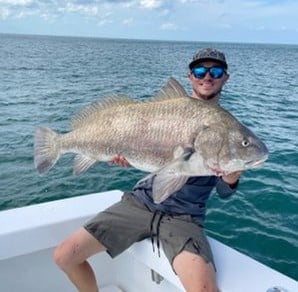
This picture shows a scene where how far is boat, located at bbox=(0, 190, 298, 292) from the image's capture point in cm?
332

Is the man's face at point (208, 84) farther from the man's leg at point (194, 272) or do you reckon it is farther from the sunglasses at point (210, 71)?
the man's leg at point (194, 272)

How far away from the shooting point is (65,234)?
398cm

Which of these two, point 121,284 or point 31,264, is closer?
point 31,264

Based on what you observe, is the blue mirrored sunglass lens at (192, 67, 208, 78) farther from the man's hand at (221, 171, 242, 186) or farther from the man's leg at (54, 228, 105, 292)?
the man's leg at (54, 228, 105, 292)

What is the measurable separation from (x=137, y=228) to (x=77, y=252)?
0.46m

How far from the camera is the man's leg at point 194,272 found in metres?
3.15

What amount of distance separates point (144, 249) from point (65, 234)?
650mm

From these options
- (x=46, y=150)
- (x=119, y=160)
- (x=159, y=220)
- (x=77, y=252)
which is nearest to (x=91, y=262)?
(x=77, y=252)

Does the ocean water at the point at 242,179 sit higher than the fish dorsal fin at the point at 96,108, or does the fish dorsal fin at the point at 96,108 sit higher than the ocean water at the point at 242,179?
the fish dorsal fin at the point at 96,108

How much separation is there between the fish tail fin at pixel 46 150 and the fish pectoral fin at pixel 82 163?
160 mm

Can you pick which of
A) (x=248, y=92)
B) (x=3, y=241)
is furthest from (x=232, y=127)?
(x=248, y=92)

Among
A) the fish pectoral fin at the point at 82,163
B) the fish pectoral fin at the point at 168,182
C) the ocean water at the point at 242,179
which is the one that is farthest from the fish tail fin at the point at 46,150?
the ocean water at the point at 242,179

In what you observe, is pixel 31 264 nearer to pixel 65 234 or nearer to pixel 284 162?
pixel 65 234

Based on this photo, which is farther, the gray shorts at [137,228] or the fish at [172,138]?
the gray shorts at [137,228]
